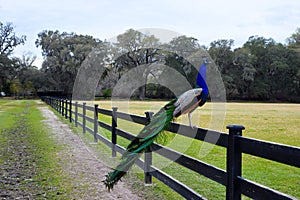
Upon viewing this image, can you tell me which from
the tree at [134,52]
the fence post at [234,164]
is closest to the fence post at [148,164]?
the fence post at [234,164]

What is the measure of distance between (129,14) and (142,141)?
838 cm

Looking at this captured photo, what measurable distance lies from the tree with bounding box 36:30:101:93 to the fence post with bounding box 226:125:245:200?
161 feet

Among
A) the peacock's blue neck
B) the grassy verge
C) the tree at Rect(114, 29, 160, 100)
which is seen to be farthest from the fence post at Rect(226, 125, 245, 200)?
the tree at Rect(114, 29, 160, 100)

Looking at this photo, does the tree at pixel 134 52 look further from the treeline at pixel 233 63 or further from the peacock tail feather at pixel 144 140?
the treeline at pixel 233 63

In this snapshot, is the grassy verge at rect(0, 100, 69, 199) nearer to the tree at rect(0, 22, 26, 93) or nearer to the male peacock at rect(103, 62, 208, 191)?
the male peacock at rect(103, 62, 208, 191)

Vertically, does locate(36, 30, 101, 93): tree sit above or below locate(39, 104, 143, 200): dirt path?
above

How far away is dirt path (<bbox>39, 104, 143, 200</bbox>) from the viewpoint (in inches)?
183

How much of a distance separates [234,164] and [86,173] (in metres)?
3.52

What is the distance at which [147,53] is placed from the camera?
76.2 ft

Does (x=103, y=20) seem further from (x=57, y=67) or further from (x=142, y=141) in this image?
(x=57, y=67)

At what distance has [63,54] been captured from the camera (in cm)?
5397

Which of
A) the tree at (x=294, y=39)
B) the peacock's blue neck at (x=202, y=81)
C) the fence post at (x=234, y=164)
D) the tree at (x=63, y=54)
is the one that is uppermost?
the tree at (x=294, y=39)

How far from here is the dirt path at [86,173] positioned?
4.65m

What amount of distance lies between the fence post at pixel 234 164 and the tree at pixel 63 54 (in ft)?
161
